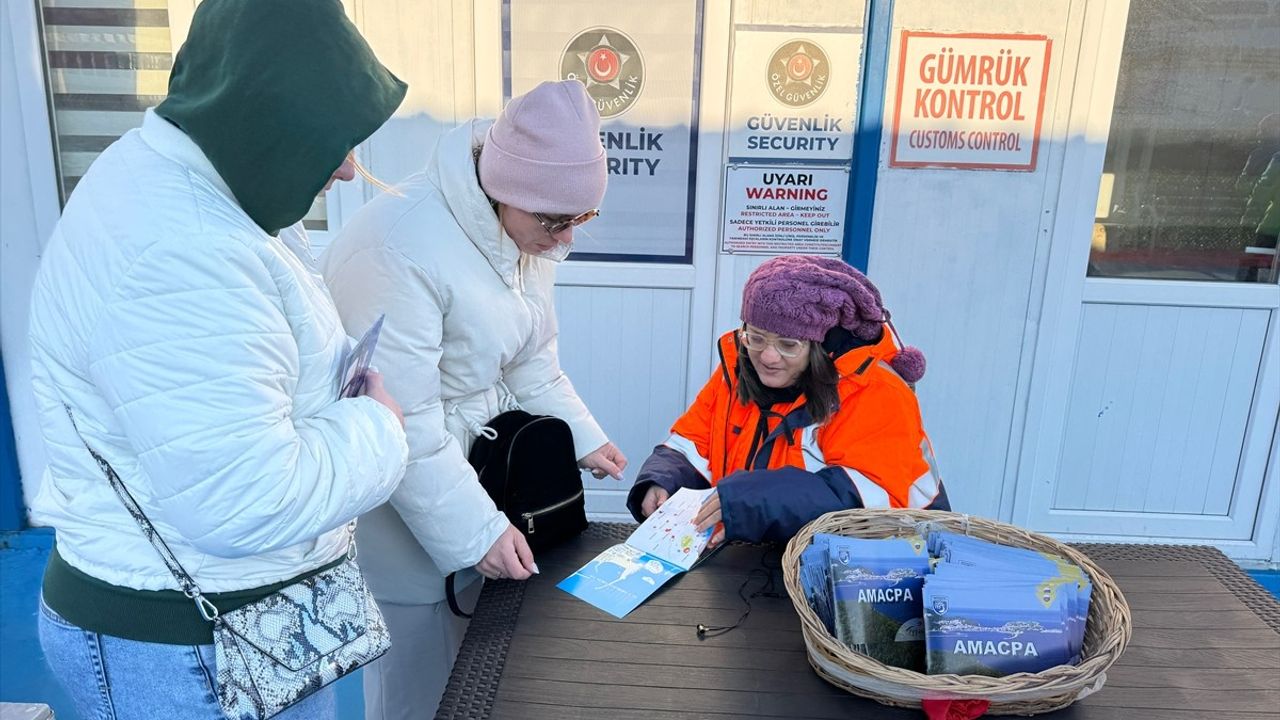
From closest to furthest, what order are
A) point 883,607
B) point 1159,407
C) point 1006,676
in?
point 1006,676 → point 883,607 → point 1159,407

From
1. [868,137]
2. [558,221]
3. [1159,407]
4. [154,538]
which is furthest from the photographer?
[1159,407]

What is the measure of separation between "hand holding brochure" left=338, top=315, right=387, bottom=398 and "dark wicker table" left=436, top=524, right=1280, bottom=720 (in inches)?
19.1

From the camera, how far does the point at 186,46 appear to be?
1092mm

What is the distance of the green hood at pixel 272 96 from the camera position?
1018 mm

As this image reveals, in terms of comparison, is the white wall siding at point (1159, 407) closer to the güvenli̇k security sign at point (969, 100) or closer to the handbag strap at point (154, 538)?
the güvenli̇k security sign at point (969, 100)

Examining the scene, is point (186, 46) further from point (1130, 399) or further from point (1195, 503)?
point (1195, 503)

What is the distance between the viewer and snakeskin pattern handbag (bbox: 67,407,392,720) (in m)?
1.14

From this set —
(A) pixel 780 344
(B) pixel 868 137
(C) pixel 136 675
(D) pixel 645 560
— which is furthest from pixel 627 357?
(C) pixel 136 675

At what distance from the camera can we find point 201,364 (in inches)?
38.4

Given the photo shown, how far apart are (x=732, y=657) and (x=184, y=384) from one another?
0.94 m

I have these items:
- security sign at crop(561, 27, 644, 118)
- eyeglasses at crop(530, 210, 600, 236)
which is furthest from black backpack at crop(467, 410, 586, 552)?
security sign at crop(561, 27, 644, 118)

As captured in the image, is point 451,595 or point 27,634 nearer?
point 451,595

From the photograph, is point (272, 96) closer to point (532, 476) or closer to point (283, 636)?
point (283, 636)

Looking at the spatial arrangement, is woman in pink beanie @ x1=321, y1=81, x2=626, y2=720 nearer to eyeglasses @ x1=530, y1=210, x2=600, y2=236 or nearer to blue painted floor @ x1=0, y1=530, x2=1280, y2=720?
eyeglasses @ x1=530, y1=210, x2=600, y2=236
